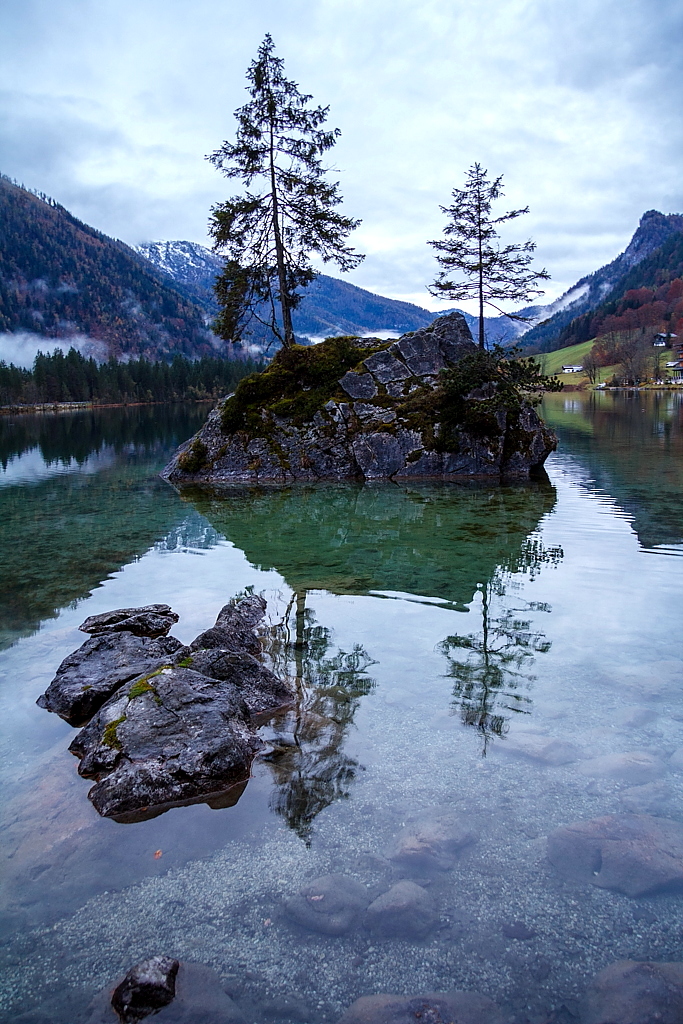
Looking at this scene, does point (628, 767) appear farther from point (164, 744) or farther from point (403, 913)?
point (164, 744)

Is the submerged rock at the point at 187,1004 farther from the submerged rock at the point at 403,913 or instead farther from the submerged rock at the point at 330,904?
the submerged rock at the point at 403,913

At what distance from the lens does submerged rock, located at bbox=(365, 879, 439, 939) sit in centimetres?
448

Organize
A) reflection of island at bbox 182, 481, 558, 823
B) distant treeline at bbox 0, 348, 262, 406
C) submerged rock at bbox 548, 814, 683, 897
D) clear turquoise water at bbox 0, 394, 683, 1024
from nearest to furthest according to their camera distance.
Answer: clear turquoise water at bbox 0, 394, 683, 1024 < submerged rock at bbox 548, 814, 683, 897 < reflection of island at bbox 182, 481, 558, 823 < distant treeline at bbox 0, 348, 262, 406

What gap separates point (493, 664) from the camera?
8.66m

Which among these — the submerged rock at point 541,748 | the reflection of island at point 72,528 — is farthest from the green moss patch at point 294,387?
the submerged rock at point 541,748

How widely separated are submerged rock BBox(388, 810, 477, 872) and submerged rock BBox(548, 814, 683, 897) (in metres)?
0.78

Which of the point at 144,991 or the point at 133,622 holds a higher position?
the point at 133,622

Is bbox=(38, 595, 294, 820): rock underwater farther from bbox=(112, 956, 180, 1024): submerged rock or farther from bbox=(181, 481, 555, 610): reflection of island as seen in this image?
bbox=(181, 481, 555, 610): reflection of island

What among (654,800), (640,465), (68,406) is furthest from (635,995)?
(68,406)

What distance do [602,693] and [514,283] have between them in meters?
29.2

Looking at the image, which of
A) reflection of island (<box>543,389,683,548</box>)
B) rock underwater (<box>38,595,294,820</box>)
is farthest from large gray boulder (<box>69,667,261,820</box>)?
reflection of island (<box>543,389,683,548</box>)

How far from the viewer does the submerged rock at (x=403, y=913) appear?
14.7 ft

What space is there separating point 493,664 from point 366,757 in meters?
2.84

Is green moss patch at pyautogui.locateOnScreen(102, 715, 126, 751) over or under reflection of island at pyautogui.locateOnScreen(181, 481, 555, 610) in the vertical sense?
under
